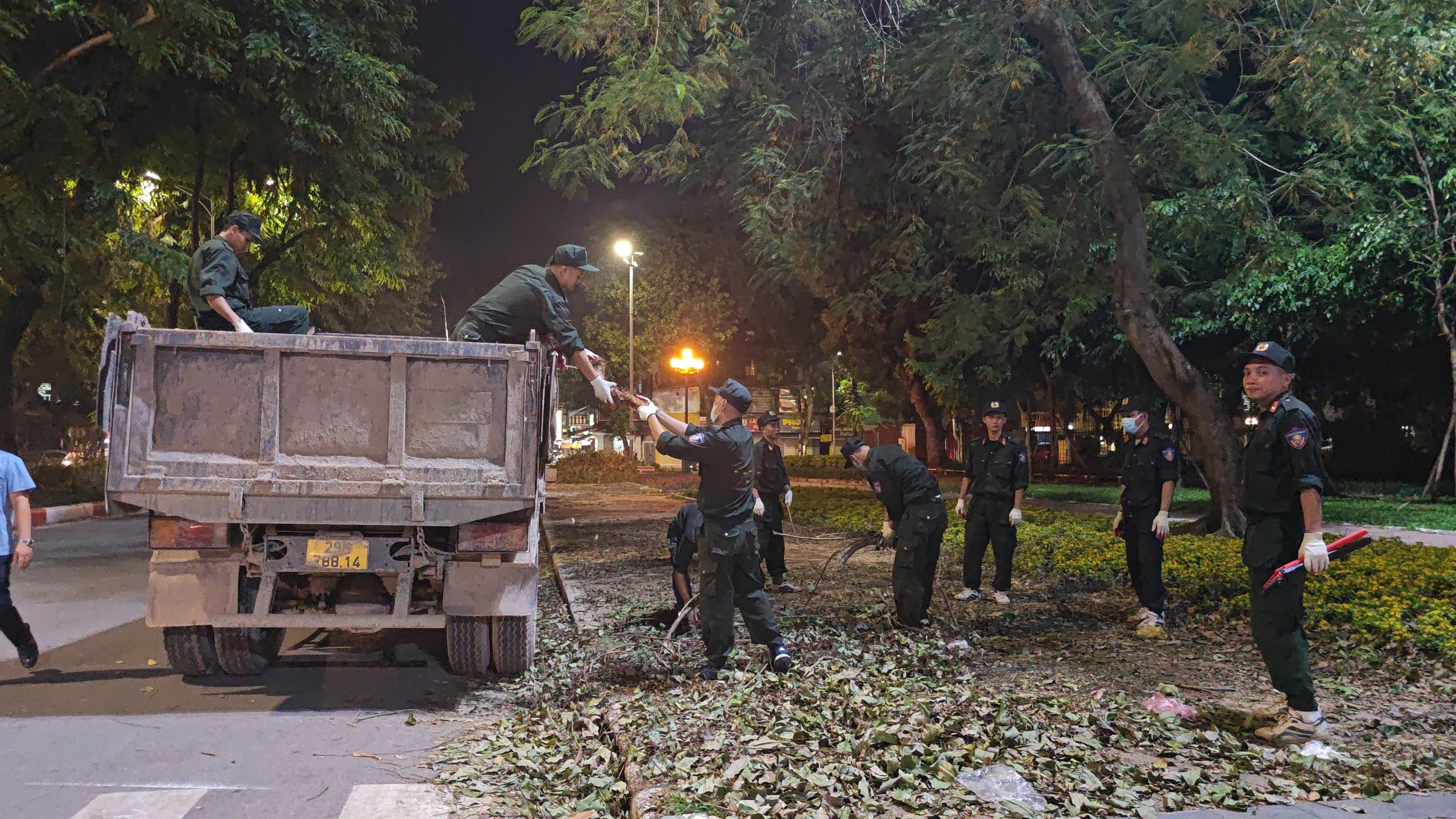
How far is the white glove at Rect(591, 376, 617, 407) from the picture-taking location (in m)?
5.91

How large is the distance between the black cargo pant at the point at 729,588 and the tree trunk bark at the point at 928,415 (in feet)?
67.8

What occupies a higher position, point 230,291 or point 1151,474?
point 230,291

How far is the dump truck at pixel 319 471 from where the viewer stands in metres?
5.23

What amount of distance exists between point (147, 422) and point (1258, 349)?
19.9ft

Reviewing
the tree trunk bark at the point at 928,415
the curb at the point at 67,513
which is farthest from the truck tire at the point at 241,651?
the tree trunk bark at the point at 928,415

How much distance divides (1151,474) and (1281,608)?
2.95m

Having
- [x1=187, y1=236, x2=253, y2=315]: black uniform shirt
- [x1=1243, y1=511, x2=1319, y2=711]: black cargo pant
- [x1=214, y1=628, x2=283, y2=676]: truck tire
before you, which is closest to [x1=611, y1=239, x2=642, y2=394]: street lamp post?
[x1=187, y1=236, x2=253, y2=315]: black uniform shirt

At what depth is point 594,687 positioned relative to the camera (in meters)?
5.79

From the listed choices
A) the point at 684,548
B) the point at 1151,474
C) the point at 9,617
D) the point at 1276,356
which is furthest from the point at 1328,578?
the point at 9,617

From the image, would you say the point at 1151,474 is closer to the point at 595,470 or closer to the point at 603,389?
Answer: the point at 603,389

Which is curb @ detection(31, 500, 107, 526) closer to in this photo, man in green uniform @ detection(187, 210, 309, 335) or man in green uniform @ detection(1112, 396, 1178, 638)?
man in green uniform @ detection(187, 210, 309, 335)

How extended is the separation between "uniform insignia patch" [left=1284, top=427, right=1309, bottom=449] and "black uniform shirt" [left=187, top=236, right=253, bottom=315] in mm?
6149

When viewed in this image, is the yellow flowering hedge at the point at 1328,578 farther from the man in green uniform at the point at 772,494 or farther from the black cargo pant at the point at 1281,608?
the man in green uniform at the point at 772,494

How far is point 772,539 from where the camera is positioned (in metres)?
9.59
